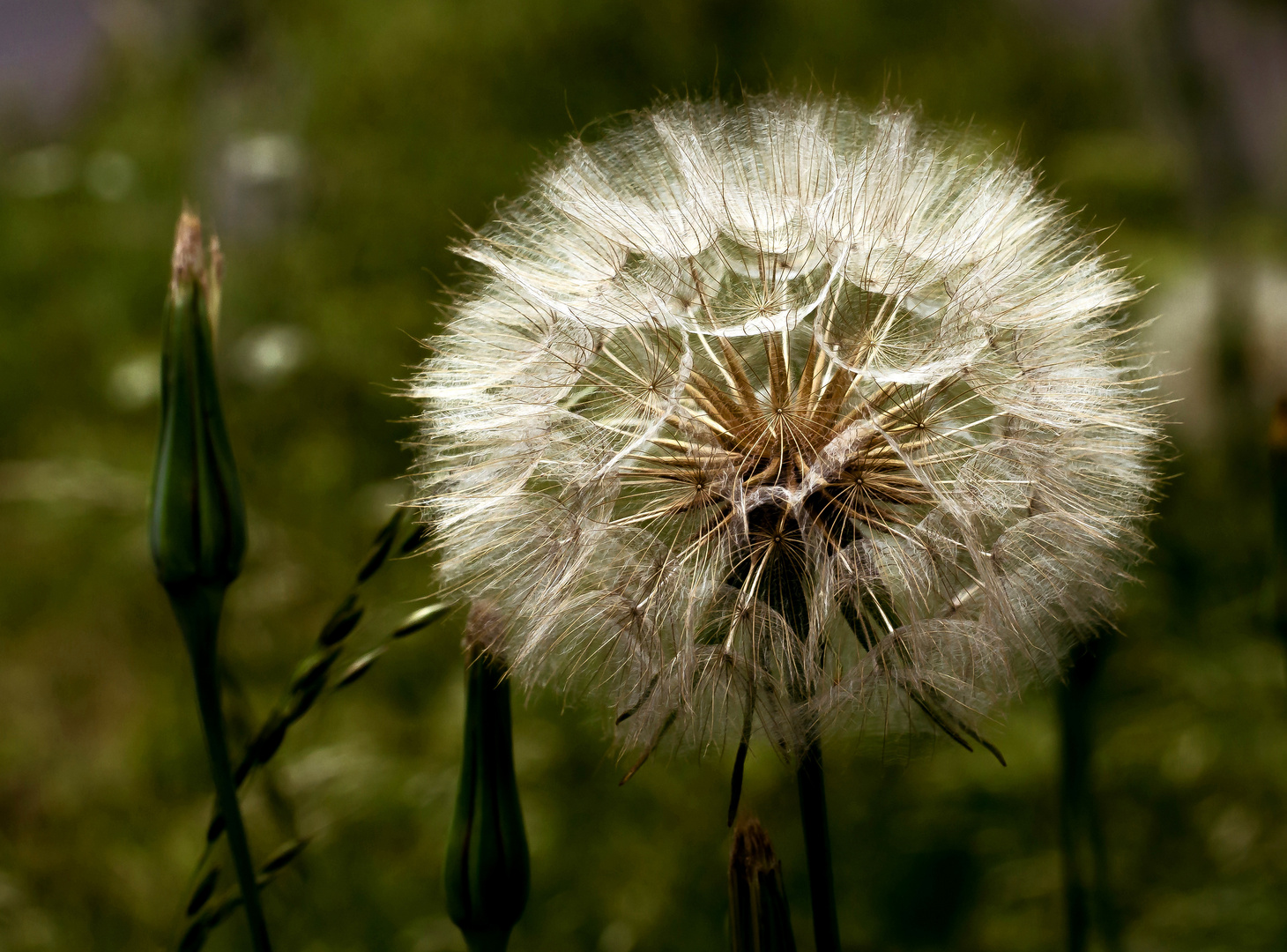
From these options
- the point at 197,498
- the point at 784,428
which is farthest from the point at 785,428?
the point at 197,498

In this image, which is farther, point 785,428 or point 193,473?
point 785,428

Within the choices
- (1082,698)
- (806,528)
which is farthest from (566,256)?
(1082,698)

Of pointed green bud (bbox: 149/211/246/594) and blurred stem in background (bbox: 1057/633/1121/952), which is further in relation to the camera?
blurred stem in background (bbox: 1057/633/1121/952)

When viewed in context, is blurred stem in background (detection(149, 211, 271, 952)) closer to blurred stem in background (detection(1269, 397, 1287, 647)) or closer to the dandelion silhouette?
the dandelion silhouette

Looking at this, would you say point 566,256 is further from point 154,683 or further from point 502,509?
point 154,683

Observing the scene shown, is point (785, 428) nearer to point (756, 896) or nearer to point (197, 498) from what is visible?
point (756, 896)

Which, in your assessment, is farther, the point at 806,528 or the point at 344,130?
the point at 344,130

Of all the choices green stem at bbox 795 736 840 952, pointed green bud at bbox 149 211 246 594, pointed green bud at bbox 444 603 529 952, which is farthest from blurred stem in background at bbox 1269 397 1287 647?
pointed green bud at bbox 149 211 246 594
